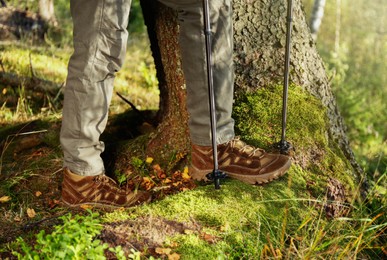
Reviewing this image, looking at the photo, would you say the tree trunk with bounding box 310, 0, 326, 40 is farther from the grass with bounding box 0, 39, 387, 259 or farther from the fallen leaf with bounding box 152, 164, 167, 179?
the fallen leaf with bounding box 152, 164, 167, 179

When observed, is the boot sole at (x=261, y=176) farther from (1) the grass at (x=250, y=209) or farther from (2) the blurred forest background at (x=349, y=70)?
(2) the blurred forest background at (x=349, y=70)

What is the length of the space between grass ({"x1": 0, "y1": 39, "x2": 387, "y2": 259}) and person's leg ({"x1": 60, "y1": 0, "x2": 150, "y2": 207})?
0.19 metres

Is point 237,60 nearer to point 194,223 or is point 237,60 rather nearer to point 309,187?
point 309,187

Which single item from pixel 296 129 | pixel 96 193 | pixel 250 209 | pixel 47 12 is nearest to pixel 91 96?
pixel 96 193

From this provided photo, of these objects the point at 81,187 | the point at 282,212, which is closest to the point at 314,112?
the point at 282,212

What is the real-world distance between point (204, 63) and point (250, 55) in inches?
26.1

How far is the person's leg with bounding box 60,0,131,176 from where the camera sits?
9.44ft

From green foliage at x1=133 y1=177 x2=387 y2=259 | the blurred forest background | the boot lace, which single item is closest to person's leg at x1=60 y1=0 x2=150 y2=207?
green foliage at x1=133 y1=177 x2=387 y2=259

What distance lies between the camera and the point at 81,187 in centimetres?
330

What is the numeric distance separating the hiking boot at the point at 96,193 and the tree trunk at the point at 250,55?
1.91 feet

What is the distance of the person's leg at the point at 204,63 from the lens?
3.07 metres

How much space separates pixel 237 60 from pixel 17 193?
1.85m

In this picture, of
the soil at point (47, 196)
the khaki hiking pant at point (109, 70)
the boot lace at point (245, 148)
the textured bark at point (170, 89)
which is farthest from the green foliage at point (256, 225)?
the textured bark at point (170, 89)

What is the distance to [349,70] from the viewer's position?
11742mm
